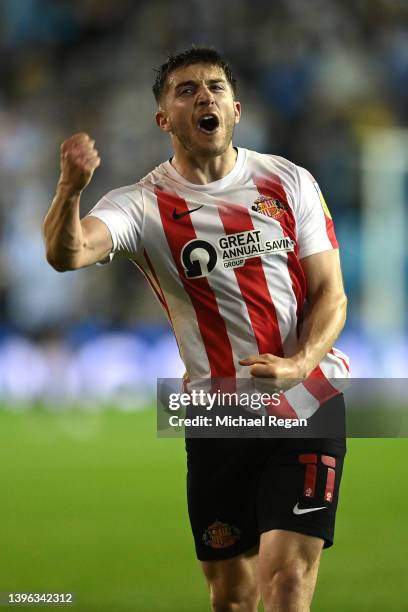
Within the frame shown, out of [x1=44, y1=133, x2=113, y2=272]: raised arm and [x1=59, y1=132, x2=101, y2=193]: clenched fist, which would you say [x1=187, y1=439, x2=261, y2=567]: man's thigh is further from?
[x1=59, y1=132, x2=101, y2=193]: clenched fist

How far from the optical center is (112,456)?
9.47 metres

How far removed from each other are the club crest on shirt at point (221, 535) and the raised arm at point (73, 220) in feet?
3.23

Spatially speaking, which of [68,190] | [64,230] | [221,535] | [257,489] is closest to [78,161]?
[68,190]

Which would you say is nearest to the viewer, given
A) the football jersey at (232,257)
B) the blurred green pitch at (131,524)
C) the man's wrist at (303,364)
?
the man's wrist at (303,364)

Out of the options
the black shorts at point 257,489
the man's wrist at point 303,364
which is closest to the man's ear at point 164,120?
the man's wrist at point 303,364

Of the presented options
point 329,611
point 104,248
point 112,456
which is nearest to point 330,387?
point 104,248

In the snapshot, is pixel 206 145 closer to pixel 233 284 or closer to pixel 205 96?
pixel 205 96

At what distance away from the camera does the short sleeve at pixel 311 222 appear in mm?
3600

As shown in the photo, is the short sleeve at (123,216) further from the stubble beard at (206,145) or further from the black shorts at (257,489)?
the black shorts at (257,489)

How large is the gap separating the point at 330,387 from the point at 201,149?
0.87 m

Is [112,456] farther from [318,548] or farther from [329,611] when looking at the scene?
[318,548]

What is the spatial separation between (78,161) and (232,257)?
2.44 feet

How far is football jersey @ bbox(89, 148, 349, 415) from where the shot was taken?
3.57 meters

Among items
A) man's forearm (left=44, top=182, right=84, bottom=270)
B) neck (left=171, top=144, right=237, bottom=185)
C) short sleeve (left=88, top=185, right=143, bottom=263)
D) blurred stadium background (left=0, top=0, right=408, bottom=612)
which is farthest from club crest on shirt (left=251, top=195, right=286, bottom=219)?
blurred stadium background (left=0, top=0, right=408, bottom=612)
